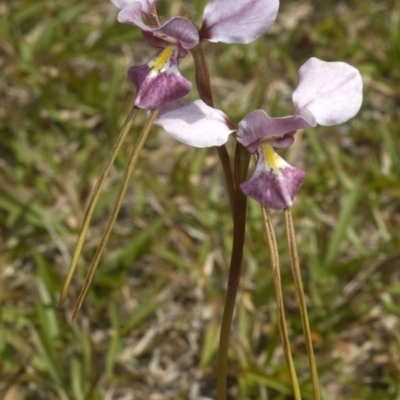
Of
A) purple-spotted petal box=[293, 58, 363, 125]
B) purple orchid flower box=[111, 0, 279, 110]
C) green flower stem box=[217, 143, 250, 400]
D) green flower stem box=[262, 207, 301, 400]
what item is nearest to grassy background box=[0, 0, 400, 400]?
green flower stem box=[217, 143, 250, 400]

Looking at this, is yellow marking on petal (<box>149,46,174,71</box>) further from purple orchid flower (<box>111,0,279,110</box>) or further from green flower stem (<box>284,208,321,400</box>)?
green flower stem (<box>284,208,321,400</box>)

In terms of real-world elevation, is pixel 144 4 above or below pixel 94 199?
above

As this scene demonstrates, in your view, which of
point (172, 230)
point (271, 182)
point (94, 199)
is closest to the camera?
point (94, 199)

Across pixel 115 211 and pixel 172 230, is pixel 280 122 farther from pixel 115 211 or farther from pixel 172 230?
pixel 172 230

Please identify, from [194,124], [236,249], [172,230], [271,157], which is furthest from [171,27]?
[172,230]

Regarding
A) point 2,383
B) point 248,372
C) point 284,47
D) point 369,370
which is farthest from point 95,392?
point 284,47

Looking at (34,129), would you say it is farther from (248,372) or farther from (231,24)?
(231,24)
